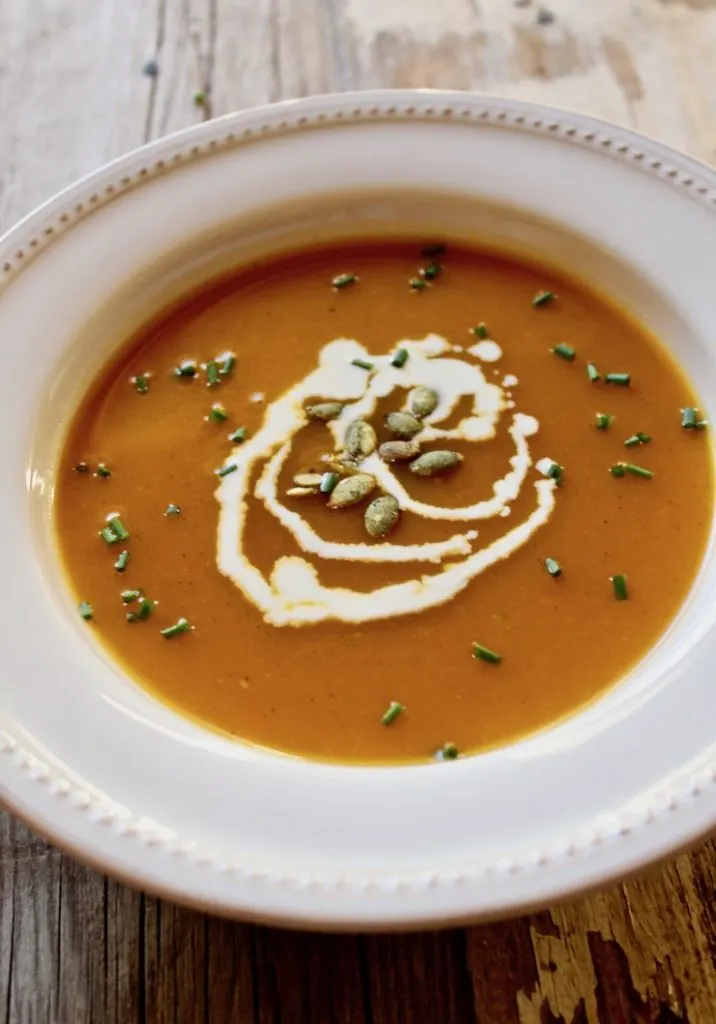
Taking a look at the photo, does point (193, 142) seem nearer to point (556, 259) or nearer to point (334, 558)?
point (556, 259)

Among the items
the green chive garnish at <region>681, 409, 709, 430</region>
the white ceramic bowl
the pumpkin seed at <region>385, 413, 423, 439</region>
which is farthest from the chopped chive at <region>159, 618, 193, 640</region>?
the green chive garnish at <region>681, 409, 709, 430</region>

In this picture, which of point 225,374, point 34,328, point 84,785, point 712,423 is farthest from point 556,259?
point 84,785

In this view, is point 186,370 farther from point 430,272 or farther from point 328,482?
point 430,272

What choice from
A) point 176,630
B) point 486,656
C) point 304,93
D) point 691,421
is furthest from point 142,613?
point 304,93

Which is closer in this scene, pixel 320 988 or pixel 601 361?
pixel 320 988

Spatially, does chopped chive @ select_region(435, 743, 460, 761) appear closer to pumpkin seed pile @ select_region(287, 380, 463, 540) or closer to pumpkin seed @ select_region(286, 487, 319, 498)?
Answer: pumpkin seed pile @ select_region(287, 380, 463, 540)

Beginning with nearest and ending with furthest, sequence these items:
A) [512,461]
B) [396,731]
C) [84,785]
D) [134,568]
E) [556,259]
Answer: [84,785]
[396,731]
[134,568]
[512,461]
[556,259]

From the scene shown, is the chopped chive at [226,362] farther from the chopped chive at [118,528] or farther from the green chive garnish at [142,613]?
the green chive garnish at [142,613]
